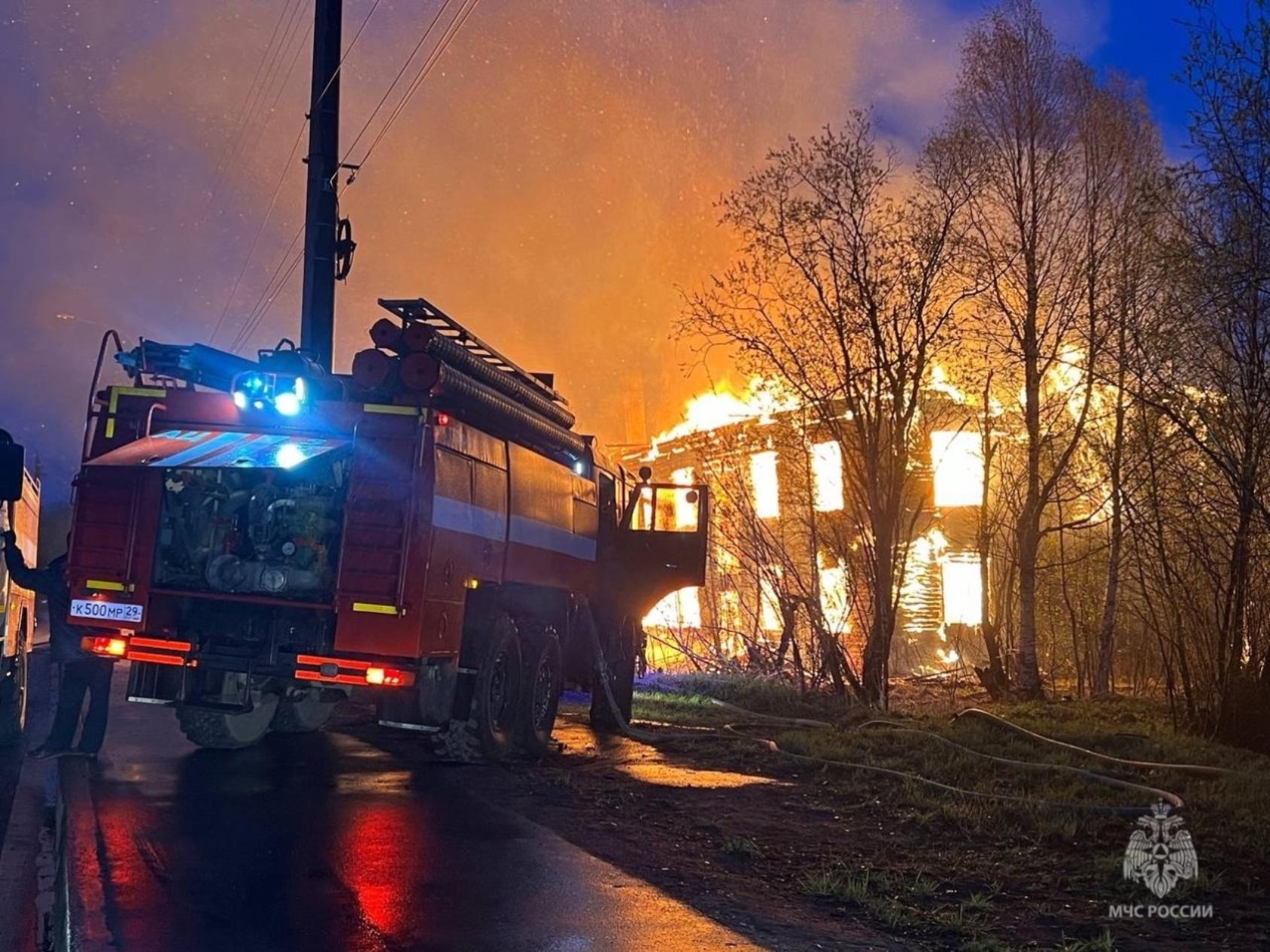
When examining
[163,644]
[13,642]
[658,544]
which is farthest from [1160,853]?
[13,642]

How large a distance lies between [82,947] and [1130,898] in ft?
16.3

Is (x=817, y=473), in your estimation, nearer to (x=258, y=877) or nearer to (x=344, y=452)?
(x=344, y=452)

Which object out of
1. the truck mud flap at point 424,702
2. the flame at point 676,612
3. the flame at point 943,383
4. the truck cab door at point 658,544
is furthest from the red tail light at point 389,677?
the flame at point 943,383

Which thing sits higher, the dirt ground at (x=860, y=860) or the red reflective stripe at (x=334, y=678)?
the red reflective stripe at (x=334, y=678)

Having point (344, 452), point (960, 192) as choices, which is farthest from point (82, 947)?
point (960, 192)

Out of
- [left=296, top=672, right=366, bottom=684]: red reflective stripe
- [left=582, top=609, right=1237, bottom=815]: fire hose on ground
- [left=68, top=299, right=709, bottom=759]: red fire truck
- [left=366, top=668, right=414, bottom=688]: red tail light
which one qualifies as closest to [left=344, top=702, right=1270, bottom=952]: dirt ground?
[left=582, top=609, right=1237, bottom=815]: fire hose on ground

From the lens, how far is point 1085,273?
18.0 m

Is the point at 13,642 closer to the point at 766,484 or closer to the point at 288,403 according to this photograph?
the point at 288,403

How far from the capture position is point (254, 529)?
28.4ft

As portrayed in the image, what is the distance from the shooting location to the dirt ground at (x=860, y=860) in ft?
17.6

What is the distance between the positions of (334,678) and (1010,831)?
15.5 ft

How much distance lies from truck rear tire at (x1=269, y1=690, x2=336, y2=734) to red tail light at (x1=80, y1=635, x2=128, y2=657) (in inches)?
96.7

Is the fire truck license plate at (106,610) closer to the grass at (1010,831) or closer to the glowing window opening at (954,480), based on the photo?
the grass at (1010,831)

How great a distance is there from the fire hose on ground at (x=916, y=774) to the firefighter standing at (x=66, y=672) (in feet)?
16.5
